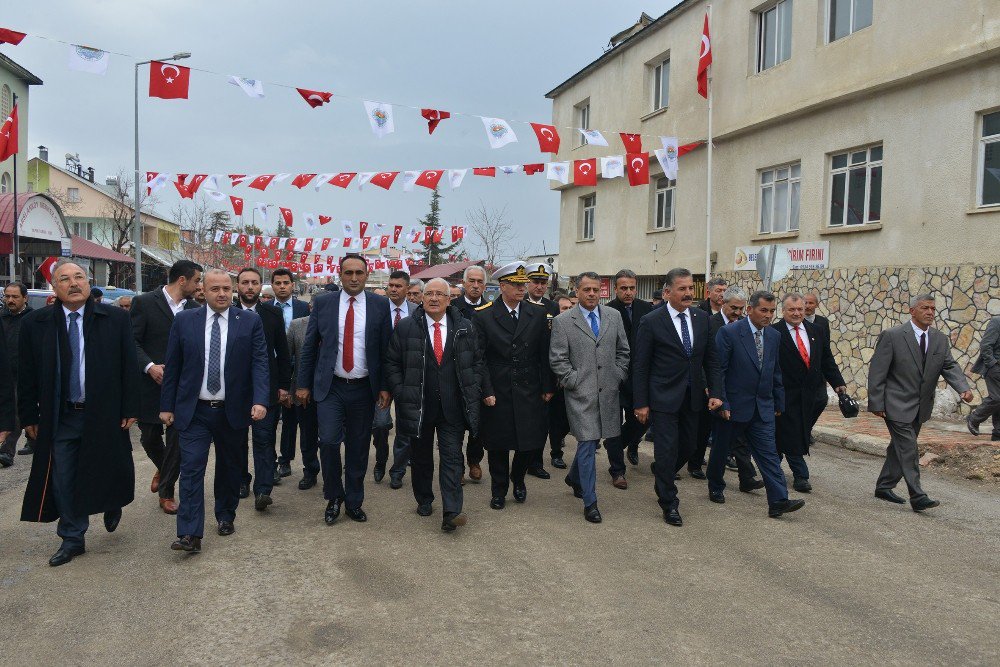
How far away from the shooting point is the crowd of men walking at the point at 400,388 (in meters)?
4.95

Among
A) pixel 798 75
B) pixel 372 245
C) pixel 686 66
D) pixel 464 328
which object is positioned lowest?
pixel 464 328

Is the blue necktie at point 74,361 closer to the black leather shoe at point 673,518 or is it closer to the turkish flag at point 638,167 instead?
the black leather shoe at point 673,518

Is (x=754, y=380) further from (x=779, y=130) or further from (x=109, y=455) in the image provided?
(x=779, y=130)

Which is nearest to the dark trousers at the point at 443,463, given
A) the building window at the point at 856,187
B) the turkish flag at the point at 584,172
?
the building window at the point at 856,187

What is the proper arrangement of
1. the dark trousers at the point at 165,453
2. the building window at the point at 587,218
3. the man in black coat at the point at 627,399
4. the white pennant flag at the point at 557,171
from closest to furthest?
1. the dark trousers at the point at 165,453
2. the man in black coat at the point at 627,399
3. the white pennant flag at the point at 557,171
4. the building window at the point at 587,218

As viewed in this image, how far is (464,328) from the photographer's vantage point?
19.1 ft

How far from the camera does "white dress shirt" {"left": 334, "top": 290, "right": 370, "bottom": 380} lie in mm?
5773

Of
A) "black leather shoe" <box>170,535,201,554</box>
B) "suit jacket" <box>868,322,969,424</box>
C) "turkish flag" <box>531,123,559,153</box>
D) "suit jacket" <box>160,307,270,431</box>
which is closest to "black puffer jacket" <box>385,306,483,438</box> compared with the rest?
"suit jacket" <box>160,307,270,431</box>

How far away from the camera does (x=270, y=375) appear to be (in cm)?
639

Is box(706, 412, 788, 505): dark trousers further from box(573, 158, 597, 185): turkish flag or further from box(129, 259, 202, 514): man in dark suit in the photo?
box(573, 158, 597, 185): turkish flag

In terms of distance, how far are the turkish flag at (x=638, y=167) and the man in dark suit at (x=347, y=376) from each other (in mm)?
12311

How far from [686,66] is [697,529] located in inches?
608

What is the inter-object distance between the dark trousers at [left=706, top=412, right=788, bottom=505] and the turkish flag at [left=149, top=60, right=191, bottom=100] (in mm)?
9548

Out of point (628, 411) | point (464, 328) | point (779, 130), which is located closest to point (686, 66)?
point (779, 130)
